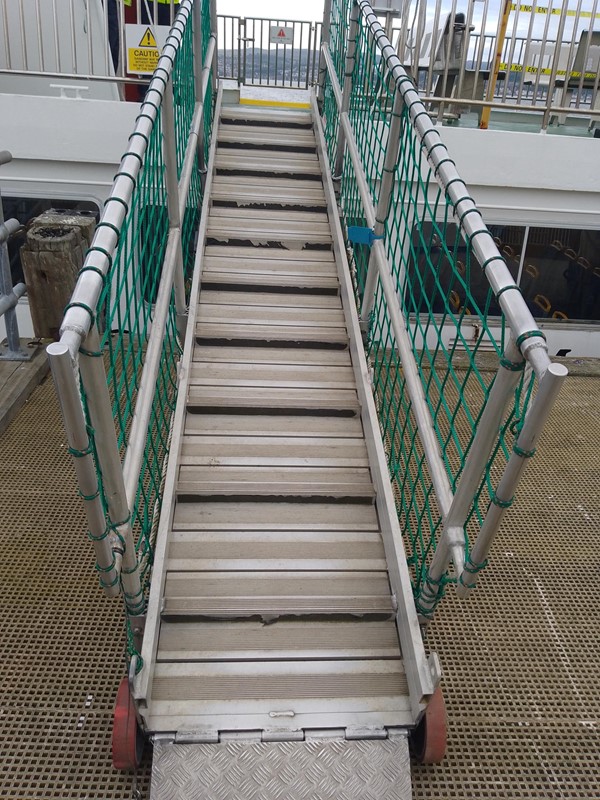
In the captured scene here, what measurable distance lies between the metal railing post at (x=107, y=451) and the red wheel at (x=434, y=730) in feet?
3.29

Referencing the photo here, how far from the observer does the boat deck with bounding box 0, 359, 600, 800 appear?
1.98 m

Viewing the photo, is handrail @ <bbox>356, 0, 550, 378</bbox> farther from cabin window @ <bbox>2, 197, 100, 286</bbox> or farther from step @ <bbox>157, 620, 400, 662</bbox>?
cabin window @ <bbox>2, 197, 100, 286</bbox>

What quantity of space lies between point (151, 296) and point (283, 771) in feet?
5.84

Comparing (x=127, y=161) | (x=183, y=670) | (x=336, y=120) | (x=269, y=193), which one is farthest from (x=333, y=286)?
(x=183, y=670)

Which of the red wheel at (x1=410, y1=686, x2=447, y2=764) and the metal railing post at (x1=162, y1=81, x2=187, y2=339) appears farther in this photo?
the metal railing post at (x1=162, y1=81, x2=187, y2=339)

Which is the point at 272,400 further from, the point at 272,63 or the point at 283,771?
the point at 272,63

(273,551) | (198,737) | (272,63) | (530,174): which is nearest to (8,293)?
(273,551)

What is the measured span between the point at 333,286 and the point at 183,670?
7.04 ft

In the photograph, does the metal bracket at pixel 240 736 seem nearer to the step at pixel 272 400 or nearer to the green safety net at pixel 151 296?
the green safety net at pixel 151 296

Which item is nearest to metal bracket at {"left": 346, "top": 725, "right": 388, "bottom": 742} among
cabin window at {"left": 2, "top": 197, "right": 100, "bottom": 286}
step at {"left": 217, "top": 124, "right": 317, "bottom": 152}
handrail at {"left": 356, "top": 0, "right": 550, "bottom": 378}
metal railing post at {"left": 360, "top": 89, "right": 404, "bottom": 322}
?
handrail at {"left": 356, "top": 0, "right": 550, "bottom": 378}

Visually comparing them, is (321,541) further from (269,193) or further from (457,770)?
(269,193)

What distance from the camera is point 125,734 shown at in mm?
1798

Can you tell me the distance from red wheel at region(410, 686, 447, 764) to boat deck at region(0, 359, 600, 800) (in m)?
0.12

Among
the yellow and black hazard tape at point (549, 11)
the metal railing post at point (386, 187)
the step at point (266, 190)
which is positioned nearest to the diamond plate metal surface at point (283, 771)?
the metal railing post at point (386, 187)
